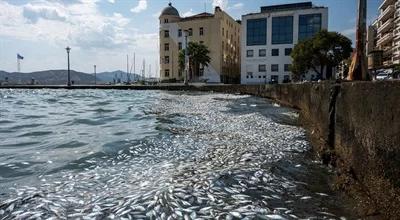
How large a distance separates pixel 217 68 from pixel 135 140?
88644mm

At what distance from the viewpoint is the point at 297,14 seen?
87.8 meters

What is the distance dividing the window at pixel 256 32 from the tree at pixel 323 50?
20080 millimetres

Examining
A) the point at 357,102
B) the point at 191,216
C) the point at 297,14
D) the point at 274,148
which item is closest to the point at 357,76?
the point at 274,148

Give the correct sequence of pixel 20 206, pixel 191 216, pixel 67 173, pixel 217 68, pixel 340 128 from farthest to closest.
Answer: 1. pixel 217 68
2. pixel 340 128
3. pixel 67 173
4. pixel 20 206
5. pixel 191 216

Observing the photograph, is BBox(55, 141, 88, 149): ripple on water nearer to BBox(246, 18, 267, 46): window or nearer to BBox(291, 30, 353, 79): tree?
BBox(291, 30, 353, 79): tree

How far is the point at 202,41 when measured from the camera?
101 meters

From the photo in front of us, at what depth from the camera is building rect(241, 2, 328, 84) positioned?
287ft

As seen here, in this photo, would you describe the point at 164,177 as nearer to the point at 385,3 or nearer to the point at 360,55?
the point at 360,55

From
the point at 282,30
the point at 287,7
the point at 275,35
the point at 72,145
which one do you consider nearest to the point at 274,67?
the point at 275,35

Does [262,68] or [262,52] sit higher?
[262,52]

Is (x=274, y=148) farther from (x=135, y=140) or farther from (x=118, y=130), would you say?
(x=118, y=130)

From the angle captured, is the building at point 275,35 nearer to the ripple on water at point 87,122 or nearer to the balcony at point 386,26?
the balcony at point 386,26

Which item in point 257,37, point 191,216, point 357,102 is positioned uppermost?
point 257,37

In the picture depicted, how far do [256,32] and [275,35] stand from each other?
4980 mm
